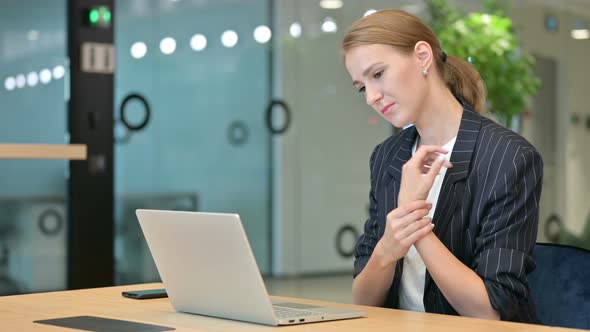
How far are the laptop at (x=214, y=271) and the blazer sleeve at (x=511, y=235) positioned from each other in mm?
305

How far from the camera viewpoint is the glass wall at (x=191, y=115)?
Answer: 497cm

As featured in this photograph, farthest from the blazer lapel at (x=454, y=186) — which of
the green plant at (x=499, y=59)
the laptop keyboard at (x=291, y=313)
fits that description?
the green plant at (x=499, y=59)

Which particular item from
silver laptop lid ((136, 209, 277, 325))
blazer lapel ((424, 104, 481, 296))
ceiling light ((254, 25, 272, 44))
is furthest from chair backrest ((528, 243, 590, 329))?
ceiling light ((254, 25, 272, 44))

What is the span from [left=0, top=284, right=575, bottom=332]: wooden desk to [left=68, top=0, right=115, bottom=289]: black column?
2.66 metres

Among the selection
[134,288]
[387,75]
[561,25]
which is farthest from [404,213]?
[561,25]

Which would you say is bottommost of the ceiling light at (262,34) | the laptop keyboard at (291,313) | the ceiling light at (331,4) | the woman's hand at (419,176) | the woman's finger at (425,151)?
the laptop keyboard at (291,313)

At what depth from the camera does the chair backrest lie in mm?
2047

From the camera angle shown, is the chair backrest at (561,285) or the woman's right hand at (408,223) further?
the chair backrest at (561,285)

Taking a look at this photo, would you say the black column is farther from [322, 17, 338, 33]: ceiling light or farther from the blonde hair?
the blonde hair

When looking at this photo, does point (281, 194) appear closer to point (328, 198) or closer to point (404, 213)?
point (328, 198)

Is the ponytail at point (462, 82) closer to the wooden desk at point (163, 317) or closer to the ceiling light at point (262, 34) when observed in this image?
the wooden desk at point (163, 317)

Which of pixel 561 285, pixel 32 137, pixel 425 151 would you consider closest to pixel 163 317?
pixel 425 151

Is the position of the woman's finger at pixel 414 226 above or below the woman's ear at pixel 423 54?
below

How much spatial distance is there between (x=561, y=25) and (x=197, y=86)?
74.0 inches
